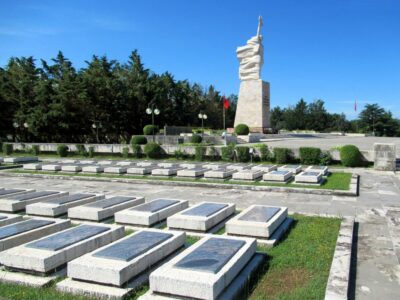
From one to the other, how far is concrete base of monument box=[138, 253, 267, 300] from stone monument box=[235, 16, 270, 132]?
124 feet

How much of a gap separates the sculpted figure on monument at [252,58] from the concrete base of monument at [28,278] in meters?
40.3

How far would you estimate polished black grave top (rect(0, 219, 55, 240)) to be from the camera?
18.7 feet

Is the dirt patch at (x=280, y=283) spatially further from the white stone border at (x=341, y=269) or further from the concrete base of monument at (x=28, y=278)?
the concrete base of monument at (x=28, y=278)

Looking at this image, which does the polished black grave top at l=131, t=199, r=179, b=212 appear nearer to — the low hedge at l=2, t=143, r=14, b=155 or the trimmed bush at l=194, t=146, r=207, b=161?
the trimmed bush at l=194, t=146, r=207, b=161

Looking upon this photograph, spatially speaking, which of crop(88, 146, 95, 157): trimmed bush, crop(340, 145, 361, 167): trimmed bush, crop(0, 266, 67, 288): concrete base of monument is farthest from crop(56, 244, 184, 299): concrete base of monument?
crop(88, 146, 95, 157): trimmed bush

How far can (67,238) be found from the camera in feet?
17.4

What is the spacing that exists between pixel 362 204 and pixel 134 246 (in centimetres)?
685

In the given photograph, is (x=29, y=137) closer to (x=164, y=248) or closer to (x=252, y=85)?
(x=252, y=85)

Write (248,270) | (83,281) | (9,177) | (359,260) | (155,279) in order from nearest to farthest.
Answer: (155,279) → (83,281) → (248,270) → (359,260) → (9,177)

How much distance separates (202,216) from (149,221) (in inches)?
41.0

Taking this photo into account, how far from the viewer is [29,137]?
40375 millimetres

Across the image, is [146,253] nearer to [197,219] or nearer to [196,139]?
[197,219]

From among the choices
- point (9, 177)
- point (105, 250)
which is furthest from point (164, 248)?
point (9, 177)

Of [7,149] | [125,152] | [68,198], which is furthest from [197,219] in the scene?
[7,149]
